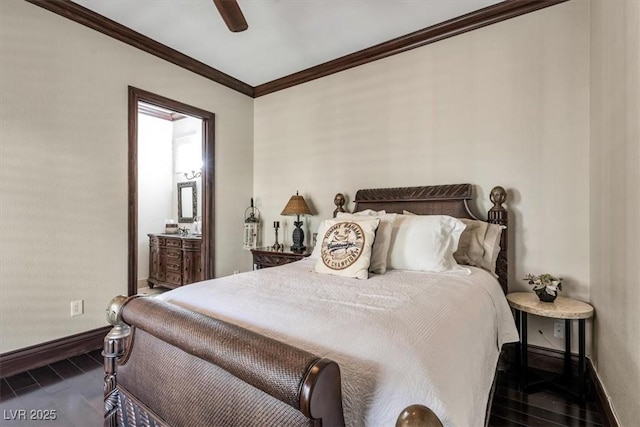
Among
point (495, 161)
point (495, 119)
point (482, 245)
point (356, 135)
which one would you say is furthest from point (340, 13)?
point (482, 245)

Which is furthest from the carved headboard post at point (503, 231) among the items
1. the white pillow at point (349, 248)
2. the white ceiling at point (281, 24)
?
the white ceiling at point (281, 24)

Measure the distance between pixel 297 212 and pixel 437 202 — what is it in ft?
4.60

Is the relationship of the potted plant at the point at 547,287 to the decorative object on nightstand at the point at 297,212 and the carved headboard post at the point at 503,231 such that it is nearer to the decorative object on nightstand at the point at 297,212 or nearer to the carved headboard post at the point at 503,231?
the carved headboard post at the point at 503,231

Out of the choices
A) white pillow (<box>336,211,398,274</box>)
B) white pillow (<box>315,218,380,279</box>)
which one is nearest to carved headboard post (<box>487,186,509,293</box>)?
white pillow (<box>336,211,398,274</box>)

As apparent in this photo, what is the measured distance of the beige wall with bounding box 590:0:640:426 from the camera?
1283 millimetres

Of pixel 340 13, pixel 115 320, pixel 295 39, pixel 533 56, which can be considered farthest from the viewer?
pixel 295 39

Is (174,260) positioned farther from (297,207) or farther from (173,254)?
(297,207)

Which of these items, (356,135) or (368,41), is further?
(356,135)

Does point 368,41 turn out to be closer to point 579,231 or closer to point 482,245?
point 482,245

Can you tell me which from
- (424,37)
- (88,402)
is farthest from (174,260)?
(424,37)

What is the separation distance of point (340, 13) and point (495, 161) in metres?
1.73

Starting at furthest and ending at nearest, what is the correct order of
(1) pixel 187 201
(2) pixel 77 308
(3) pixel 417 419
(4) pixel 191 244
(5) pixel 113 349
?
(1) pixel 187 201, (4) pixel 191 244, (2) pixel 77 308, (5) pixel 113 349, (3) pixel 417 419

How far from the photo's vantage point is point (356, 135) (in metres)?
3.19

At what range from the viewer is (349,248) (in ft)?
6.40
